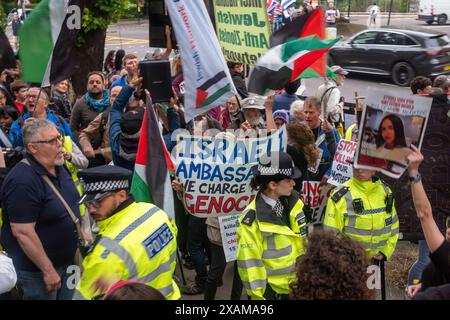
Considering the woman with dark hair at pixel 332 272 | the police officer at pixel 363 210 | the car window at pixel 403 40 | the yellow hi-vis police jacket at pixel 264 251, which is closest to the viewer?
the woman with dark hair at pixel 332 272

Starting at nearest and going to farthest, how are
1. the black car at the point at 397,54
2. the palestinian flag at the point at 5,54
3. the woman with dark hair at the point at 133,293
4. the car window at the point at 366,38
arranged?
the woman with dark hair at the point at 133,293 < the palestinian flag at the point at 5,54 < the black car at the point at 397,54 < the car window at the point at 366,38

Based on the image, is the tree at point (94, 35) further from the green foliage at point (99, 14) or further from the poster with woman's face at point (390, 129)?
the poster with woman's face at point (390, 129)

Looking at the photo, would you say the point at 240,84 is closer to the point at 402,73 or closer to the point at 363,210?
the point at 363,210

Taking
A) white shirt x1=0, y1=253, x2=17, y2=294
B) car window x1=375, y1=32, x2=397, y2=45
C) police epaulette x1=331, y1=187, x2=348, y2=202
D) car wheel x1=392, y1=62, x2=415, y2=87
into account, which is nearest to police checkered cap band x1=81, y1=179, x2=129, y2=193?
white shirt x1=0, y1=253, x2=17, y2=294

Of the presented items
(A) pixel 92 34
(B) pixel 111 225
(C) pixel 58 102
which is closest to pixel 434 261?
(B) pixel 111 225

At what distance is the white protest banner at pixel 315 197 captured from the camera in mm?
6016

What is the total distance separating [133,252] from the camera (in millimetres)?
3447

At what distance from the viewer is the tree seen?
9828 mm

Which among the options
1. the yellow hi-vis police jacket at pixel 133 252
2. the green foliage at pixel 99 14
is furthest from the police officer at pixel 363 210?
the green foliage at pixel 99 14

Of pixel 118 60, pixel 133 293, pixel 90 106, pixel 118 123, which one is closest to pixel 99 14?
pixel 118 60

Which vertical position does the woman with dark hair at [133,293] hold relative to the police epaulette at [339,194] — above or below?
above

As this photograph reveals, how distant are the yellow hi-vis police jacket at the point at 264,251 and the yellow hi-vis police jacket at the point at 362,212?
0.74 metres

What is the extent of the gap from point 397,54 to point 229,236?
45.6ft
